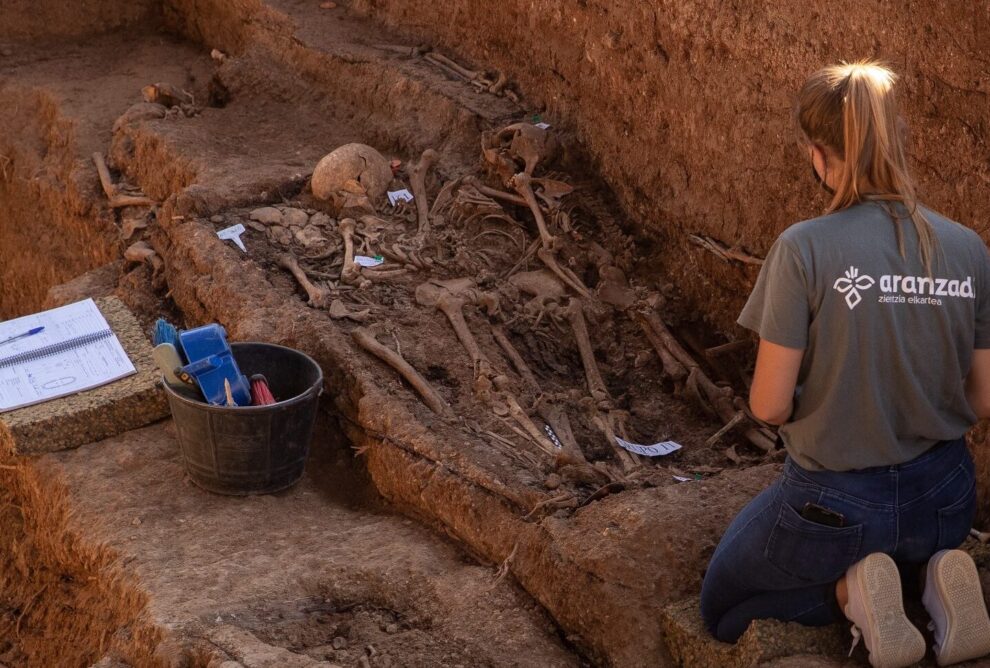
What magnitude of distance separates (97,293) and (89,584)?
213 cm

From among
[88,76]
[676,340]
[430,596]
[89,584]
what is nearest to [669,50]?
[676,340]

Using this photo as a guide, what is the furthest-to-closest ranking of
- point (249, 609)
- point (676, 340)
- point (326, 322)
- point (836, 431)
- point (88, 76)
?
1. point (88, 76)
2. point (676, 340)
3. point (326, 322)
4. point (249, 609)
5. point (836, 431)

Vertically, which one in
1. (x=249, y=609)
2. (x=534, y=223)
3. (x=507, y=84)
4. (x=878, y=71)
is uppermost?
(x=878, y=71)

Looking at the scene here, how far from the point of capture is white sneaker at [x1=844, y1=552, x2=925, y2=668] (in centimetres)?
285

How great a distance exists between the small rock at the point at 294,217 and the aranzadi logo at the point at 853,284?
378cm

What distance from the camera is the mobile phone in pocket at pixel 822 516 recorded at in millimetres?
2865

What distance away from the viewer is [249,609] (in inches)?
146

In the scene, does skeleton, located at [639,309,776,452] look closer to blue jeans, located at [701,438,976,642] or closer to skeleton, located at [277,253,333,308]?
skeleton, located at [277,253,333,308]

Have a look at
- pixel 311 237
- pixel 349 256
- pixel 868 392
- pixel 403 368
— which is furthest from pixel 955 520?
pixel 311 237

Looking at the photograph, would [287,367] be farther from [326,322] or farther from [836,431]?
[836,431]

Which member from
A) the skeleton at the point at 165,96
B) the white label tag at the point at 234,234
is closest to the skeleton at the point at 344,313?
the white label tag at the point at 234,234

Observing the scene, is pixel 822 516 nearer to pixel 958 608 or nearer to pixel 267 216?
pixel 958 608

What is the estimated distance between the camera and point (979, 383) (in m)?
2.94

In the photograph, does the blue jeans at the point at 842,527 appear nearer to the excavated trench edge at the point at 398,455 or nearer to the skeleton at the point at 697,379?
the excavated trench edge at the point at 398,455
